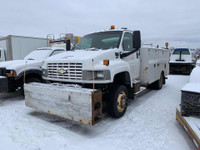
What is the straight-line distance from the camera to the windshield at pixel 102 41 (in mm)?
4679

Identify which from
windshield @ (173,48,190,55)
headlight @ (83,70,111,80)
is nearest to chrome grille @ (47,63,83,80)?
headlight @ (83,70,111,80)

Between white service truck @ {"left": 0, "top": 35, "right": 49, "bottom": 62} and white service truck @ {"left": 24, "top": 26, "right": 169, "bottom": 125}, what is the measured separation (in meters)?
6.44

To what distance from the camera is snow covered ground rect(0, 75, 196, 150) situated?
302cm

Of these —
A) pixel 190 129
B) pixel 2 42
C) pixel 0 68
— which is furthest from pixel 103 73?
pixel 2 42

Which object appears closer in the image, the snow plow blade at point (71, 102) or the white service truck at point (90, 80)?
the snow plow blade at point (71, 102)

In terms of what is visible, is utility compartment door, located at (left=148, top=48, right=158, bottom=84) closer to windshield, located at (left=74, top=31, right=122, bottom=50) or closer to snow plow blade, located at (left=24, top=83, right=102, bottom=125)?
windshield, located at (left=74, top=31, right=122, bottom=50)

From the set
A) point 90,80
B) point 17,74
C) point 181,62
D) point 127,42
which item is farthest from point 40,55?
point 181,62

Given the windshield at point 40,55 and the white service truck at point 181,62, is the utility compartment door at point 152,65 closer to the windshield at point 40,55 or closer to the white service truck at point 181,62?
the windshield at point 40,55

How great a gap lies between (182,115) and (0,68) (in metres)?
5.49

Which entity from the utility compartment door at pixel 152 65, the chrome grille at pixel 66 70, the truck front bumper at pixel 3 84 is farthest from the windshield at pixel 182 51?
the truck front bumper at pixel 3 84

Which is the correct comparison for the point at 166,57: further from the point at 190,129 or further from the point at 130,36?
the point at 190,129

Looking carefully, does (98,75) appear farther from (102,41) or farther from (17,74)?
(17,74)

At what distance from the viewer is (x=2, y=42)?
37.2 feet

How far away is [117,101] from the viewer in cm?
421
